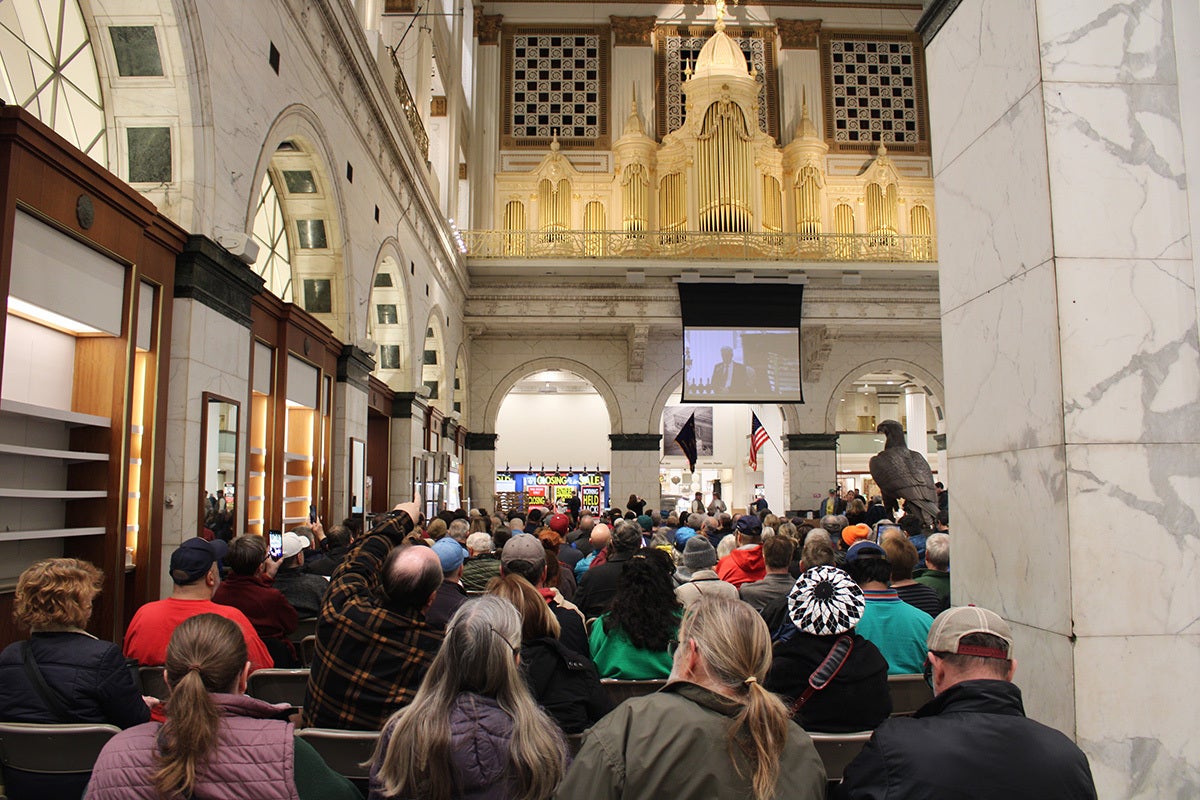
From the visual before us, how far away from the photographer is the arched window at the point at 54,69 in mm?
5184

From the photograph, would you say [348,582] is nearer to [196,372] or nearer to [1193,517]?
[1193,517]

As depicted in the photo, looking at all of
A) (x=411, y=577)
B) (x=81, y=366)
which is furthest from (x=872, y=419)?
(x=411, y=577)

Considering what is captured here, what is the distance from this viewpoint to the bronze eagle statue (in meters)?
9.81

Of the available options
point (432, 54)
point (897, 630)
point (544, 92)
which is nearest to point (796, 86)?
point (544, 92)

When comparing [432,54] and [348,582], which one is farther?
[432,54]

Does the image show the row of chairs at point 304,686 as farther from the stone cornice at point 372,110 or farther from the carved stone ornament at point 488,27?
the carved stone ornament at point 488,27

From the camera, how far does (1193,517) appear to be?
2785 mm

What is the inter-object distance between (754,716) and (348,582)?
1637 mm

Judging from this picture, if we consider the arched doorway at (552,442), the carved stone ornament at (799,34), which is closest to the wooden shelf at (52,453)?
the carved stone ornament at (799,34)

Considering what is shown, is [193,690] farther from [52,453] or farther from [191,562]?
[52,453]

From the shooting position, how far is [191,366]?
5582 mm

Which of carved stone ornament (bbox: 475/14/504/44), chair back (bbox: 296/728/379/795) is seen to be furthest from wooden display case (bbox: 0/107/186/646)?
carved stone ornament (bbox: 475/14/504/44)

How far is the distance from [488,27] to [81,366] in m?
16.5

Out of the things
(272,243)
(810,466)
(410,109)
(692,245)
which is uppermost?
(410,109)
